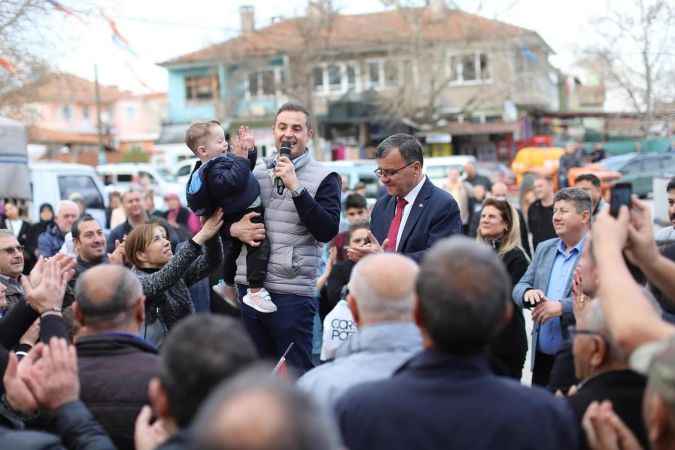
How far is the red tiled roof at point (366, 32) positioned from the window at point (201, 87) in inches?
48.1

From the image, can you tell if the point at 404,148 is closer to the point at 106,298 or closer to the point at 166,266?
the point at 166,266

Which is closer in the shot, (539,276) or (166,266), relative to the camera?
(166,266)

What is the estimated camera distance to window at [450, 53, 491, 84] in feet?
151

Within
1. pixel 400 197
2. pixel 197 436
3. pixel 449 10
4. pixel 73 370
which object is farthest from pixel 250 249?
pixel 449 10

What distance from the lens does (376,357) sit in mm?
3338

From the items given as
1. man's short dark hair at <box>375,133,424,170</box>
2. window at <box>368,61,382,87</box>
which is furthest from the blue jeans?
window at <box>368,61,382,87</box>

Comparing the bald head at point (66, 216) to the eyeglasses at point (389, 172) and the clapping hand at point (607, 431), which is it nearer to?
the eyeglasses at point (389, 172)

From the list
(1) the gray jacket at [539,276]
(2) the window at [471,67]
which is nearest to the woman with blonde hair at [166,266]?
(1) the gray jacket at [539,276]

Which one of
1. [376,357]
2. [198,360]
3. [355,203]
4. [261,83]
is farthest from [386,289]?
[261,83]

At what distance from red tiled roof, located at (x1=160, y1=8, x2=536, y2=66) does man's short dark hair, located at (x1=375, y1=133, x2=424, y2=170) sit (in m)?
36.2

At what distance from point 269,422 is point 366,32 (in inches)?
1890

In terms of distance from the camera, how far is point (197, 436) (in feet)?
6.32

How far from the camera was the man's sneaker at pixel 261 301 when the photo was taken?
568cm

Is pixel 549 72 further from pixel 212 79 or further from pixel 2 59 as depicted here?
pixel 2 59
